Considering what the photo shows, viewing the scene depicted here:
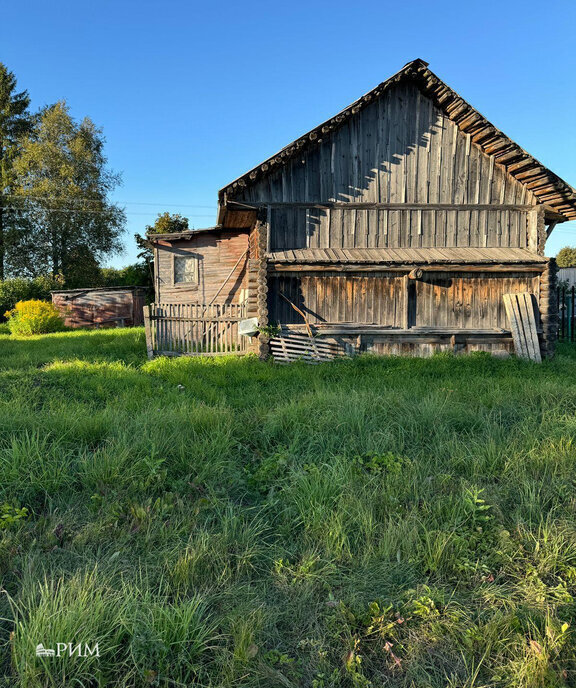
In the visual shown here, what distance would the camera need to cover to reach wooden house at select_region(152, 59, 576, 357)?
11164 mm

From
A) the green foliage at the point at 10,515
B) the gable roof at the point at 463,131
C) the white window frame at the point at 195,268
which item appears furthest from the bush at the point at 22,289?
the green foliage at the point at 10,515

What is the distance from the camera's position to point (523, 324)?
1153 centimetres

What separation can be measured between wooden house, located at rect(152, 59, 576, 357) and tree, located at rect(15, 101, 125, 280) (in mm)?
25206

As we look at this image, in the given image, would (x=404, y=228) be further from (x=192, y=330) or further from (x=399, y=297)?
(x=192, y=330)

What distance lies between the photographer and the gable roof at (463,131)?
1077 cm

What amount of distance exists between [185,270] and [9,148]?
2545 centimetres

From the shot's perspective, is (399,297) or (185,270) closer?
(399,297)

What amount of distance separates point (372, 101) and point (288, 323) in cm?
648

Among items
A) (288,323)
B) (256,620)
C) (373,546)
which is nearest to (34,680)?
(256,620)

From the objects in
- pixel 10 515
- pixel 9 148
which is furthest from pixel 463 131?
pixel 9 148

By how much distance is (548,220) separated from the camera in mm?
12977

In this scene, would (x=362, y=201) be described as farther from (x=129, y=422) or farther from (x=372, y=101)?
(x=129, y=422)

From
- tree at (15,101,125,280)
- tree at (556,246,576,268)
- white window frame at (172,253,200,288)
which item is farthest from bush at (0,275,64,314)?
tree at (556,246,576,268)

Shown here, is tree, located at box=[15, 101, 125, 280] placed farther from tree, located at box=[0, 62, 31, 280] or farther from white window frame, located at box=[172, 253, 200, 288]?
white window frame, located at box=[172, 253, 200, 288]
